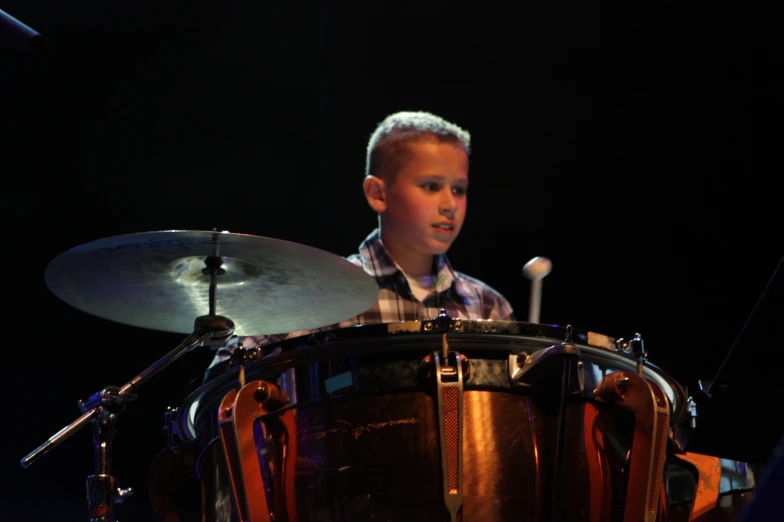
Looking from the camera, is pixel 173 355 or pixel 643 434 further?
pixel 173 355

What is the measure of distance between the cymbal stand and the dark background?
1.10 metres

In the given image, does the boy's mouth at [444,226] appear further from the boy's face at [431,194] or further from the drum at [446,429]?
the drum at [446,429]

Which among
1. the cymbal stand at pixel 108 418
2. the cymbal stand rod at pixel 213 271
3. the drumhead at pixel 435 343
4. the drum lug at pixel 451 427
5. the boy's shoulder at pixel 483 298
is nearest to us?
the drum lug at pixel 451 427

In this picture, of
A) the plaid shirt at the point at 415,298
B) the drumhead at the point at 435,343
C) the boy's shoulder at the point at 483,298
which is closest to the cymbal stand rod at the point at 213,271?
the drumhead at the point at 435,343

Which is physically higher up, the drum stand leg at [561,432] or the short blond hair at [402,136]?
the short blond hair at [402,136]

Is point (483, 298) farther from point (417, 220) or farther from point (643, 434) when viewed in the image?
point (643, 434)

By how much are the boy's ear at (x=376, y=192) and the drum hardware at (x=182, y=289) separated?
1.08 meters

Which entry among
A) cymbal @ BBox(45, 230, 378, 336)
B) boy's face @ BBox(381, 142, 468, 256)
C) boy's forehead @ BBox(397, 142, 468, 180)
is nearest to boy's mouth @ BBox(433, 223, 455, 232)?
boy's face @ BBox(381, 142, 468, 256)

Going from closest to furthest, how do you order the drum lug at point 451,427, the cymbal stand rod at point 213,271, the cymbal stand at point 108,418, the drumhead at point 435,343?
1. the drum lug at point 451,427
2. the drumhead at point 435,343
3. the cymbal stand at point 108,418
4. the cymbal stand rod at point 213,271

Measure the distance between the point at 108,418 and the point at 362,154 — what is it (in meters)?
1.78

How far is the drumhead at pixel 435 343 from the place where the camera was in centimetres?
144

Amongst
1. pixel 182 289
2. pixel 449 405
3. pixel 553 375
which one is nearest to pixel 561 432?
pixel 553 375

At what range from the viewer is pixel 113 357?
2.74 m

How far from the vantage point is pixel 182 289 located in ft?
6.00
